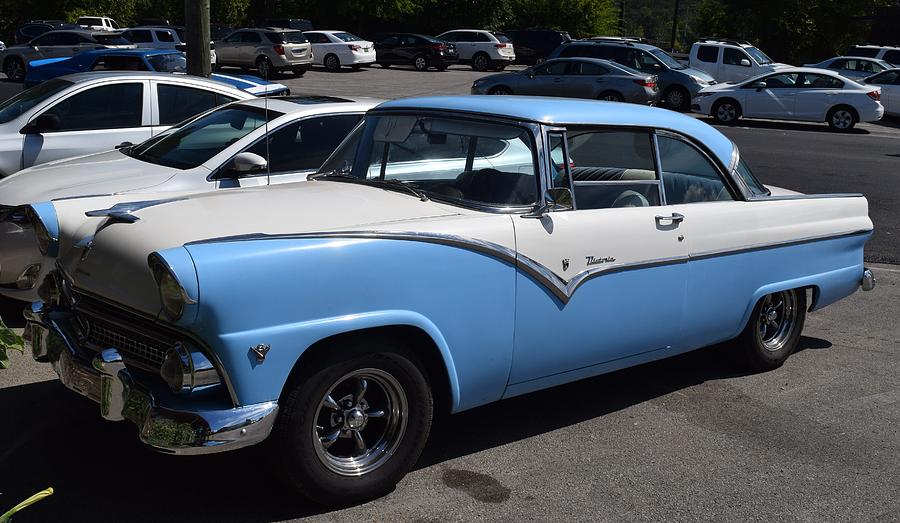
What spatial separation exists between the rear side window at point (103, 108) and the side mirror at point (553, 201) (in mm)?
5411

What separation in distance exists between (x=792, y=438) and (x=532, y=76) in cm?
1940

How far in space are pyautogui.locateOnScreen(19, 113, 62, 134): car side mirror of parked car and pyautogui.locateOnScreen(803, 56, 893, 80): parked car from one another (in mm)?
25917

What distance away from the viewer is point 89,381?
3779 mm

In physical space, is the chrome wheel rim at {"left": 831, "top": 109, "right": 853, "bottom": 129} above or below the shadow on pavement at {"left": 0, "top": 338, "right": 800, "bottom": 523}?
below

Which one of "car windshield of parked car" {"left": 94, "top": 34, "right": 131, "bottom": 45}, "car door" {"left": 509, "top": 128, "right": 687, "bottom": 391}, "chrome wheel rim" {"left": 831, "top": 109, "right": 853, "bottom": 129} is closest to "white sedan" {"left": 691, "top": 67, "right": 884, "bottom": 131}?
"chrome wheel rim" {"left": 831, "top": 109, "right": 853, "bottom": 129}

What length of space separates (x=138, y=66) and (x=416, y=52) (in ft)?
79.7

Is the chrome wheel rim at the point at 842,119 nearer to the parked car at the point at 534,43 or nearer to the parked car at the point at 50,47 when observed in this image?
the parked car at the point at 50,47

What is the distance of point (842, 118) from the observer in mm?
22422

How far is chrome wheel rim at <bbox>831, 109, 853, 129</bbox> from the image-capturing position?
22328 mm

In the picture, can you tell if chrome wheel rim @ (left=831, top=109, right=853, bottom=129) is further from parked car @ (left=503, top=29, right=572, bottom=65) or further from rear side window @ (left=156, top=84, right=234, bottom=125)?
parked car @ (left=503, top=29, right=572, bottom=65)

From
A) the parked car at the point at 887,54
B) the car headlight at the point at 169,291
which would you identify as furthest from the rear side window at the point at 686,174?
the parked car at the point at 887,54

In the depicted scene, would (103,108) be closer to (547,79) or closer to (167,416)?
(167,416)

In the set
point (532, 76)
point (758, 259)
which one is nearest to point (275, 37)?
point (532, 76)

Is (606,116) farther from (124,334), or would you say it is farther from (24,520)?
(24,520)
